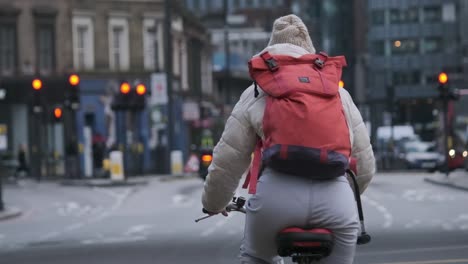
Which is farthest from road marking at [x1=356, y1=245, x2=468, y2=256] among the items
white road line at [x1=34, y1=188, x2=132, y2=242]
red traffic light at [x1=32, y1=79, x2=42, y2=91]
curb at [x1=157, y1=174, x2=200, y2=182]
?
red traffic light at [x1=32, y1=79, x2=42, y2=91]

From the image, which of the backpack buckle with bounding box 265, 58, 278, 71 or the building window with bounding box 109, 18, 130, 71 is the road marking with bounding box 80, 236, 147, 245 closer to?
the backpack buckle with bounding box 265, 58, 278, 71

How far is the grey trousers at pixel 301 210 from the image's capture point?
15.2ft

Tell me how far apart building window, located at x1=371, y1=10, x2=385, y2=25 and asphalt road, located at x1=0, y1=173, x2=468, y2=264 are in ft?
251

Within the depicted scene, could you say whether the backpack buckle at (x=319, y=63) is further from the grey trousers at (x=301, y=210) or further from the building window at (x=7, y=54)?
the building window at (x=7, y=54)

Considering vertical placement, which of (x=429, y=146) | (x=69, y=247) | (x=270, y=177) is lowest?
(x=429, y=146)

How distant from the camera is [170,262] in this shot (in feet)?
43.4

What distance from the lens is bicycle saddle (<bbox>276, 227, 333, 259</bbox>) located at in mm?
4598

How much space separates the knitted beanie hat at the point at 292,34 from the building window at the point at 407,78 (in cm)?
10390

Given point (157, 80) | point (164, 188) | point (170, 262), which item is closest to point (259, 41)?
point (157, 80)

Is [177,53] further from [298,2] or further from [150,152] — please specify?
[298,2]

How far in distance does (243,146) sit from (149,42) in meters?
52.0

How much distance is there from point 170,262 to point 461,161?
29475 millimetres

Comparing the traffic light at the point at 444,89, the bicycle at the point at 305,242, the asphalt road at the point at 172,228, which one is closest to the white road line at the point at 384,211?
the asphalt road at the point at 172,228

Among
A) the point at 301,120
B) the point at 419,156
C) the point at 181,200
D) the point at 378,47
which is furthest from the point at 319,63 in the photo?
the point at 378,47
